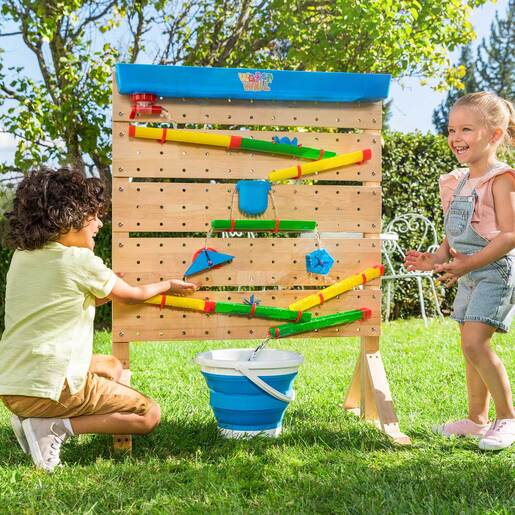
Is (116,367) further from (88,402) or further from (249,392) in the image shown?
(249,392)

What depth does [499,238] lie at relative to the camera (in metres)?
3.08

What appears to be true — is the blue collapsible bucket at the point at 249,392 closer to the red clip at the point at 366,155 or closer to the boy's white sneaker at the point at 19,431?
the boy's white sneaker at the point at 19,431

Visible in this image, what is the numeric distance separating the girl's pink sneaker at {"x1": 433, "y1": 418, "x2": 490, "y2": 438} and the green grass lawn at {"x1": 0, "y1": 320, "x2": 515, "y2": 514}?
0.08m

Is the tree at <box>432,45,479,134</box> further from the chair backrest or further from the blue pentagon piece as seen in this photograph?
the blue pentagon piece

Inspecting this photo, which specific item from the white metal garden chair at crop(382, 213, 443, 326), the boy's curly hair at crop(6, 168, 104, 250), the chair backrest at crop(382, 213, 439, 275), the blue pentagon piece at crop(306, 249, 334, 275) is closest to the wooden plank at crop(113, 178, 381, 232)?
the blue pentagon piece at crop(306, 249, 334, 275)

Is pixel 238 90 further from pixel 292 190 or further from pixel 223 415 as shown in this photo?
pixel 223 415

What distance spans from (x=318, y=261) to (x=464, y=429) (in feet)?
3.44

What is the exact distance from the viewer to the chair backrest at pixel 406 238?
7.92 meters

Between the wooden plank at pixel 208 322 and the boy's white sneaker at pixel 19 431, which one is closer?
the boy's white sneaker at pixel 19 431

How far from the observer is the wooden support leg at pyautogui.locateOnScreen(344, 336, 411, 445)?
11.0 feet

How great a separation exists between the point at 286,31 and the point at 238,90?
13.1 ft

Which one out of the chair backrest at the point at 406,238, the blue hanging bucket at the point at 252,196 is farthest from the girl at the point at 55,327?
the chair backrest at the point at 406,238

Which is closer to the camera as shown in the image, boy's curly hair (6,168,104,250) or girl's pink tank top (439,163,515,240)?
boy's curly hair (6,168,104,250)

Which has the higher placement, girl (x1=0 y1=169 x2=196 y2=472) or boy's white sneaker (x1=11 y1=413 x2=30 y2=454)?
girl (x1=0 y1=169 x2=196 y2=472)
